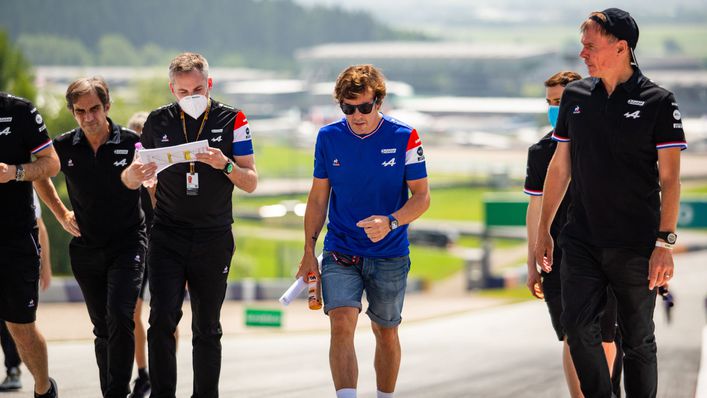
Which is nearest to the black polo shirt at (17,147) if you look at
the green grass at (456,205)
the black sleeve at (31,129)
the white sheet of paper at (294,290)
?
the black sleeve at (31,129)

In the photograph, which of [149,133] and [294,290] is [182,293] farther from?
[149,133]

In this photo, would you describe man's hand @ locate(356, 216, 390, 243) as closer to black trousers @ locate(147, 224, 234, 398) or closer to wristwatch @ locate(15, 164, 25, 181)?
black trousers @ locate(147, 224, 234, 398)

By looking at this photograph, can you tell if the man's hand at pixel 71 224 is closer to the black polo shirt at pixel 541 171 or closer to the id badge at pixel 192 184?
the id badge at pixel 192 184

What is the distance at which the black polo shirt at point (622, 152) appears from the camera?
547cm

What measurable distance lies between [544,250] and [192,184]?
2.01 m

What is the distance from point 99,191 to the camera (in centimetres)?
696

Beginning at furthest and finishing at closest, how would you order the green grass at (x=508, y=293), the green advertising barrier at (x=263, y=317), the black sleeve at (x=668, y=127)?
the green grass at (x=508, y=293), the green advertising barrier at (x=263, y=317), the black sleeve at (x=668, y=127)

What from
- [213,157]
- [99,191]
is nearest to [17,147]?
[99,191]

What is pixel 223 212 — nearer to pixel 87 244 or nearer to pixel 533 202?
pixel 87 244

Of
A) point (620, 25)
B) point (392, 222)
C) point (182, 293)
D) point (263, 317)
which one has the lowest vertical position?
point (263, 317)

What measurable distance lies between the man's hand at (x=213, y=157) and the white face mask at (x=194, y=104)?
0.34m

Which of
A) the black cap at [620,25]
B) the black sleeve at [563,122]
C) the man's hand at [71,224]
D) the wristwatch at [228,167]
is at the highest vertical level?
the black cap at [620,25]

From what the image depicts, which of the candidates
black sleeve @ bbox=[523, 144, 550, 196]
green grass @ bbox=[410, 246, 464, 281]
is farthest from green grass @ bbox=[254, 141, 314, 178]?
black sleeve @ bbox=[523, 144, 550, 196]

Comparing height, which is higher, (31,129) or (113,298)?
(31,129)
